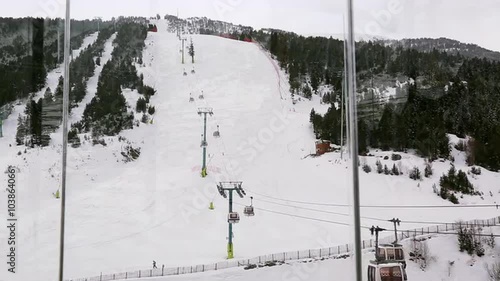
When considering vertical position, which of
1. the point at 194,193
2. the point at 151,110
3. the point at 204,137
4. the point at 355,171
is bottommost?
the point at 194,193

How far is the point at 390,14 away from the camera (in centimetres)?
571

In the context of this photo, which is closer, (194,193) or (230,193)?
(230,193)

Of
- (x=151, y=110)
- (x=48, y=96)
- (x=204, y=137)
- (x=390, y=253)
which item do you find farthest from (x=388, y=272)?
(x=151, y=110)

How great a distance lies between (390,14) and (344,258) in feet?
11.8

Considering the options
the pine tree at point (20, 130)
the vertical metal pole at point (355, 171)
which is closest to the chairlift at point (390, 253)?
the vertical metal pole at point (355, 171)

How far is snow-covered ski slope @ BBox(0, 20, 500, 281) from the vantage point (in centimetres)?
442

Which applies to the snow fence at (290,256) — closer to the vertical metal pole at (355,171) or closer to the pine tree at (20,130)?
Answer: the vertical metal pole at (355,171)

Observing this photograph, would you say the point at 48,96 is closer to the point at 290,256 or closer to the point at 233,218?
the point at 233,218

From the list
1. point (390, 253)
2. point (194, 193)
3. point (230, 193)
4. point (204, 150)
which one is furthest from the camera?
point (204, 150)

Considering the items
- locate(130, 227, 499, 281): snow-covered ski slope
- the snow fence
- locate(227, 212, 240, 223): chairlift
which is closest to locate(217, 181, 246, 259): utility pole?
locate(227, 212, 240, 223): chairlift

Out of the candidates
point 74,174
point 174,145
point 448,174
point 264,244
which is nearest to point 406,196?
point 448,174

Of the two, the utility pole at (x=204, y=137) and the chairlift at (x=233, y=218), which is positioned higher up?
the utility pole at (x=204, y=137)

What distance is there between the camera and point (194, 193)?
5461 mm

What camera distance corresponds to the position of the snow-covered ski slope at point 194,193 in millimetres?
4418
